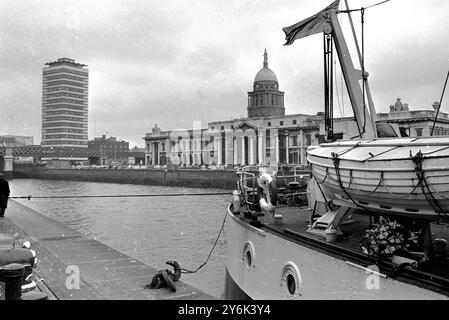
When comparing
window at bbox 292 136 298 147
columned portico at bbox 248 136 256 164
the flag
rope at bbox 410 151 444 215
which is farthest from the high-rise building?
rope at bbox 410 151 444 215

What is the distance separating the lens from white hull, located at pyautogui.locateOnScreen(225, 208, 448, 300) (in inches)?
248

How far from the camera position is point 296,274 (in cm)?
818

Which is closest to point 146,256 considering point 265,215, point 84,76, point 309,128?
point 265,215

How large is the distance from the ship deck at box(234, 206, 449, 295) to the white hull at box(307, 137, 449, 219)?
0.71 m

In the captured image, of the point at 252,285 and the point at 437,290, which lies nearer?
the point at 437,290

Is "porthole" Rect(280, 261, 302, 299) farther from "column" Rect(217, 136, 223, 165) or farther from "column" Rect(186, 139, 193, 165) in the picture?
"column" Rect(186, 139, 193, 165)

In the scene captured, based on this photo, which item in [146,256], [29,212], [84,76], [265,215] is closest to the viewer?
[265,215]

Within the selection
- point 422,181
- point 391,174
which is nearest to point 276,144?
point 391,174

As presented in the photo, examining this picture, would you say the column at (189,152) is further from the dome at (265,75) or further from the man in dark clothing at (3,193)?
the man in dark clothing at (3,193)

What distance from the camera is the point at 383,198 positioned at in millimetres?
6812

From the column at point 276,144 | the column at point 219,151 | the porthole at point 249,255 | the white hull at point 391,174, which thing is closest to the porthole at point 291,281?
the white hull at point 391,174
